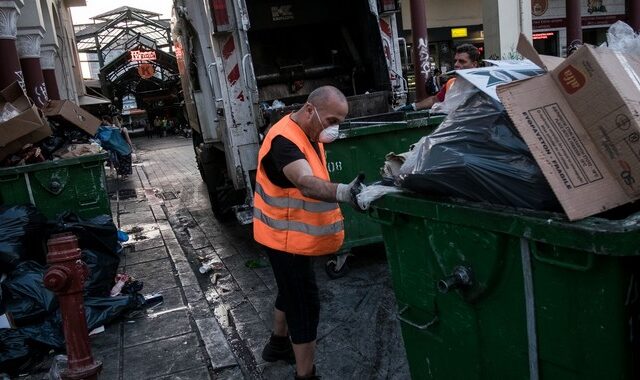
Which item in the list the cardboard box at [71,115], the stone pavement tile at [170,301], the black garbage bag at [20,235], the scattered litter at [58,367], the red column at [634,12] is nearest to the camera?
the scattered litter at [58,367]

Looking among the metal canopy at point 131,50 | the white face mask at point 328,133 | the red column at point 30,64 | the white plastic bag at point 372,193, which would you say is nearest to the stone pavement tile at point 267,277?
the white face mask at point 328,133

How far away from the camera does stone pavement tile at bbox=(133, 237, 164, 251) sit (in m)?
6.00

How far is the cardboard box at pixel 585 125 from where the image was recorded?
1.45m

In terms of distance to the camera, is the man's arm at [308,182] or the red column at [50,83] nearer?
the man's arm at [308,182]

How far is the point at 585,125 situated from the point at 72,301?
243cm

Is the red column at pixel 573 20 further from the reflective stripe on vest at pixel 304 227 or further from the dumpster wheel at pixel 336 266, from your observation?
the reflective stripe on vest at pixel 304 227

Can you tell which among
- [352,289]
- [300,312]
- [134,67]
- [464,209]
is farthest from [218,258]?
[134,67]

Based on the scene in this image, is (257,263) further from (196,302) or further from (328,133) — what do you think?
(328,133)

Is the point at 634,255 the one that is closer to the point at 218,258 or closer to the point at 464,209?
the point at 464,209

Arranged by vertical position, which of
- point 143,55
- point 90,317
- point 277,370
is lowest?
point 277,370

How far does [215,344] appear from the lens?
11.5 ft

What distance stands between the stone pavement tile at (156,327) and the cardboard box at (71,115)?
8.84 feet

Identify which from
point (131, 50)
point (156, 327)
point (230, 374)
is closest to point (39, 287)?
point (156, 327)

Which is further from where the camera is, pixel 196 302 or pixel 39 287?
pixel 196 302
